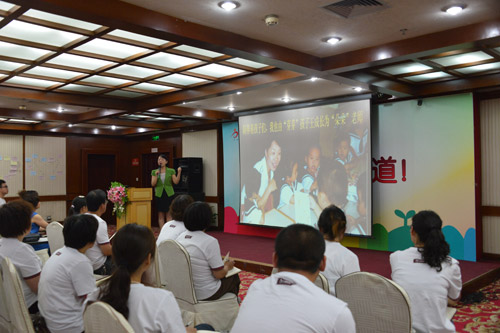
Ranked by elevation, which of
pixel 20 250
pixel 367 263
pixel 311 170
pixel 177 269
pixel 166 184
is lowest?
pixel 367 263

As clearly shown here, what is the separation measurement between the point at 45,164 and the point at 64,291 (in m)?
9.59

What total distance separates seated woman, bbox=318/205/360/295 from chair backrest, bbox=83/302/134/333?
4.69 ft

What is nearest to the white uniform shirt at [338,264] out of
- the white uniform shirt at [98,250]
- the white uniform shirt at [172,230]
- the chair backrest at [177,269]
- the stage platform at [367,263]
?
the chair backrest at [177,269]

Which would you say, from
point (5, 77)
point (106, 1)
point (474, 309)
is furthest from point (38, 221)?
point (474, 309)

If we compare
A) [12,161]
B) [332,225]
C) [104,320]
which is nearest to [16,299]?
Result: [104,320]

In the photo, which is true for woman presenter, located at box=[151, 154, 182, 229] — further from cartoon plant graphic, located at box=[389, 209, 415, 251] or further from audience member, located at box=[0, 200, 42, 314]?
audience member, located at box=[0, 200, 42, 314]

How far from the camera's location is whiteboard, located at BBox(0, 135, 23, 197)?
1040 centimetres

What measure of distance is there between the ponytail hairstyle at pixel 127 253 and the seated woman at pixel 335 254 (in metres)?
1.18

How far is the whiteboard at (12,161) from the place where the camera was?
409 inches

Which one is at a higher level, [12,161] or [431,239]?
[12,161]

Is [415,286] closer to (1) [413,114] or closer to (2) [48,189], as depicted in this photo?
(1) [413,114]

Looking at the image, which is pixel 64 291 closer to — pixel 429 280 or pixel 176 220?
pixel 176 220

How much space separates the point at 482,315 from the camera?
13.9 feet

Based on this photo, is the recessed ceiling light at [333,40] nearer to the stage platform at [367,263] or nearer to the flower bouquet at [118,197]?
the stage platform at [367,263]
